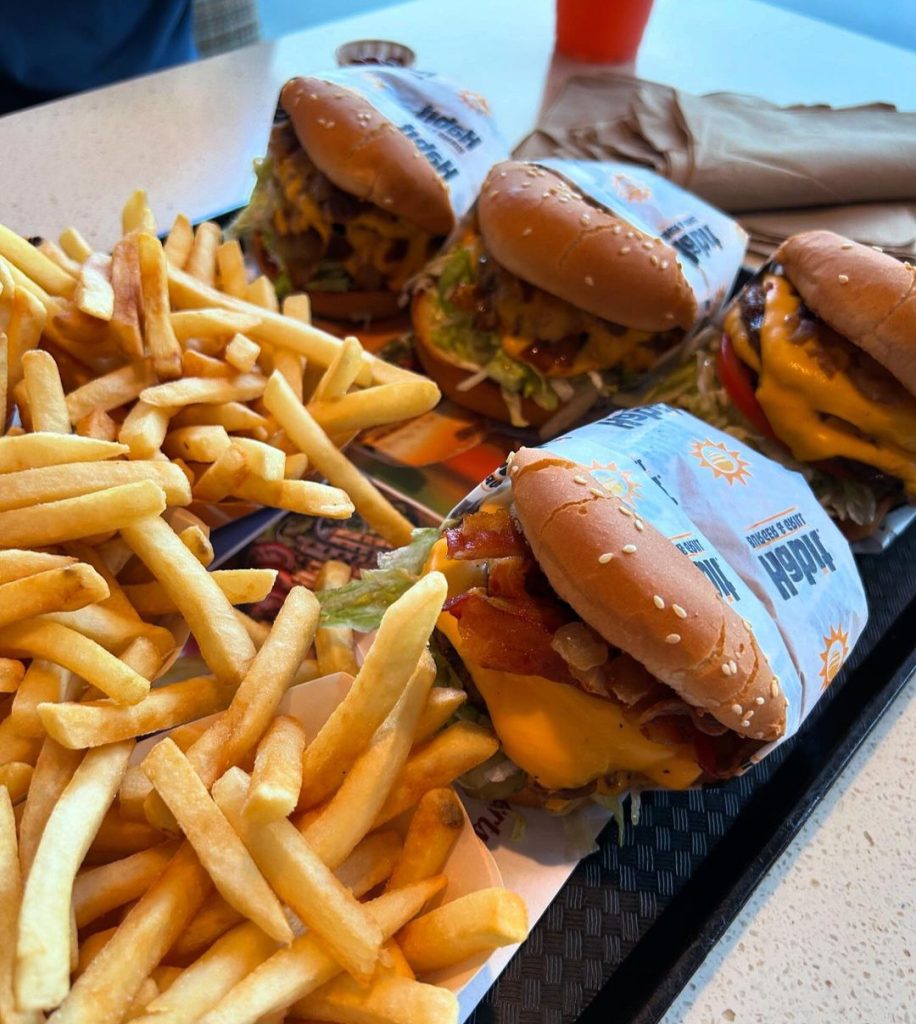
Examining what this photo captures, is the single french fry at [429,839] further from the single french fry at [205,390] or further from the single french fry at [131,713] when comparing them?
the single french fry at [205,390]

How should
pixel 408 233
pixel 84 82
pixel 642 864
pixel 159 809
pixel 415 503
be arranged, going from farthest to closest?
pixel 84 82 → pixel 408 233 → pixel 415 503 → pixel 642 864 → pixel 159 809

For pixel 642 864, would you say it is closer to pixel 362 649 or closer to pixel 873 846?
pixel 873 846

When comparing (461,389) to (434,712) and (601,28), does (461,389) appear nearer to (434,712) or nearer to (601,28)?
(434,712)

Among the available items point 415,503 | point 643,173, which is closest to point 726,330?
point 643,173

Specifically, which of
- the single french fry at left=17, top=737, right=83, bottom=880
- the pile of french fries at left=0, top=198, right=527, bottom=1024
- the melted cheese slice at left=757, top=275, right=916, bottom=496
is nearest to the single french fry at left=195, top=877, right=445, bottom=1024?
the pile of french fries at left=0, top=198, right=527, bottom=1024

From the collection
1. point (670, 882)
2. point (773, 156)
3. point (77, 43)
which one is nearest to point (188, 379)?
point (670, 882)

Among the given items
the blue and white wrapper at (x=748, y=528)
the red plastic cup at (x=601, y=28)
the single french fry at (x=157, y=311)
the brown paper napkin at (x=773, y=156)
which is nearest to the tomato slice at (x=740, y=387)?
the blue and white wrapper at (x=748, y=528)
